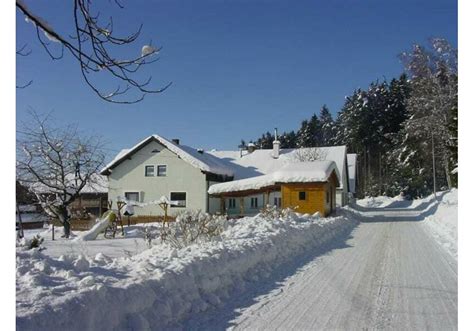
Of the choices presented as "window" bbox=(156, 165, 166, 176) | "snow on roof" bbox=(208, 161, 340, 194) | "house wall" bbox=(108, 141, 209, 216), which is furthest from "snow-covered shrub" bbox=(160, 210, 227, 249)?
"window" bbox=(156, 165, 166, 176)

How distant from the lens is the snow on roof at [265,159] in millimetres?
28436

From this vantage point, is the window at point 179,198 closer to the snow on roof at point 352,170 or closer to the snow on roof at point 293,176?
the snow on roof at point 293,176

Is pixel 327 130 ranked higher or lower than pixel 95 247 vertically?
higher

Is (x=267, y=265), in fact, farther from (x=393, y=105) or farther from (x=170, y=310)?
(x=393, y=105)

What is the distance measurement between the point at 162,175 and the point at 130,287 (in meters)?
20.3

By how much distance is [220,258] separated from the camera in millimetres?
6074

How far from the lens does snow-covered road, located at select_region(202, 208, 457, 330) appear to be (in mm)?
4191

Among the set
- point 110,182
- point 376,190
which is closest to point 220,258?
point 110,182

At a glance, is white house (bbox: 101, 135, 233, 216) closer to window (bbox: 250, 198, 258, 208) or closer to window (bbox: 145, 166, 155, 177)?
window (bbox: 145, 166, 155, 177)

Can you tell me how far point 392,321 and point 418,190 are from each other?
3753cm

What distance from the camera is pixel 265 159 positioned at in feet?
102

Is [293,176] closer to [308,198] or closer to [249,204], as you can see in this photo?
[308,198]

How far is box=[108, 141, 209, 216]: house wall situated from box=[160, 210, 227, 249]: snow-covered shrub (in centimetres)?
1324

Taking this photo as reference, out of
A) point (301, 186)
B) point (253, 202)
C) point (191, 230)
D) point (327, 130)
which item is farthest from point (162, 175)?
point (327, 130)
